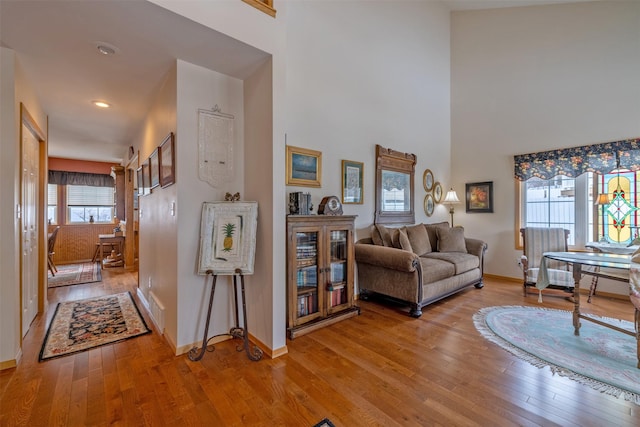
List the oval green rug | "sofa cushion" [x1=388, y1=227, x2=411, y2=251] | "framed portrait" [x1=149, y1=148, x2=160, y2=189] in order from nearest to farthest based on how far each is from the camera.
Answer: the oval green rug → "framed portrait" [x1=149, y1=148, x2=160, y2=189] → "sofa cushion" [x1=388, y1=227, x2=411, y2=251]

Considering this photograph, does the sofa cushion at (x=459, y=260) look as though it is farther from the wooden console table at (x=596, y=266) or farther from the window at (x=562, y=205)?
the window at (x=562, y=205)

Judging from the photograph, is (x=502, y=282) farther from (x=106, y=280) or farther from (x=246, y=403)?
(x=106, y=280)

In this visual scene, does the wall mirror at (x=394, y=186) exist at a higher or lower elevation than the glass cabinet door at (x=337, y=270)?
higher

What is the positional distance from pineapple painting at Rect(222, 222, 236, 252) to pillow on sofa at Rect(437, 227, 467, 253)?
341 cm

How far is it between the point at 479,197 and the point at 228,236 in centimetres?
466

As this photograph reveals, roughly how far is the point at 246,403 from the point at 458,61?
630 cm

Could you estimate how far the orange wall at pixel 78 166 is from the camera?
6523 millimetres

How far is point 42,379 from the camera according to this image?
2.00 metres

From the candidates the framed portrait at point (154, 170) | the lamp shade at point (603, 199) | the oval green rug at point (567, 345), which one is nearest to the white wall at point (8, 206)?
the framed portrait at point (154, 170)

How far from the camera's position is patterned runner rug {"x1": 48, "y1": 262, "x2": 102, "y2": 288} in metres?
4.65

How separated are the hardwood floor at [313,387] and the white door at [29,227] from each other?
0.36 m

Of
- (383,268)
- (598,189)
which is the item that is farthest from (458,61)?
(383,268)

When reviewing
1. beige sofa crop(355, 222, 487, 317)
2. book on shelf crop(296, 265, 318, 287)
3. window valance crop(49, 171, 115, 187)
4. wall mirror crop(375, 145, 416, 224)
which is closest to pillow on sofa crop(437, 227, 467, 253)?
beige sofa crop(355, 222, 487, 317)

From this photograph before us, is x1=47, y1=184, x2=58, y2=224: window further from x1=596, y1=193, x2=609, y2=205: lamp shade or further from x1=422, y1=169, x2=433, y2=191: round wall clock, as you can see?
x1=596, y1=193, x2=609, y2=205: lamp shade
